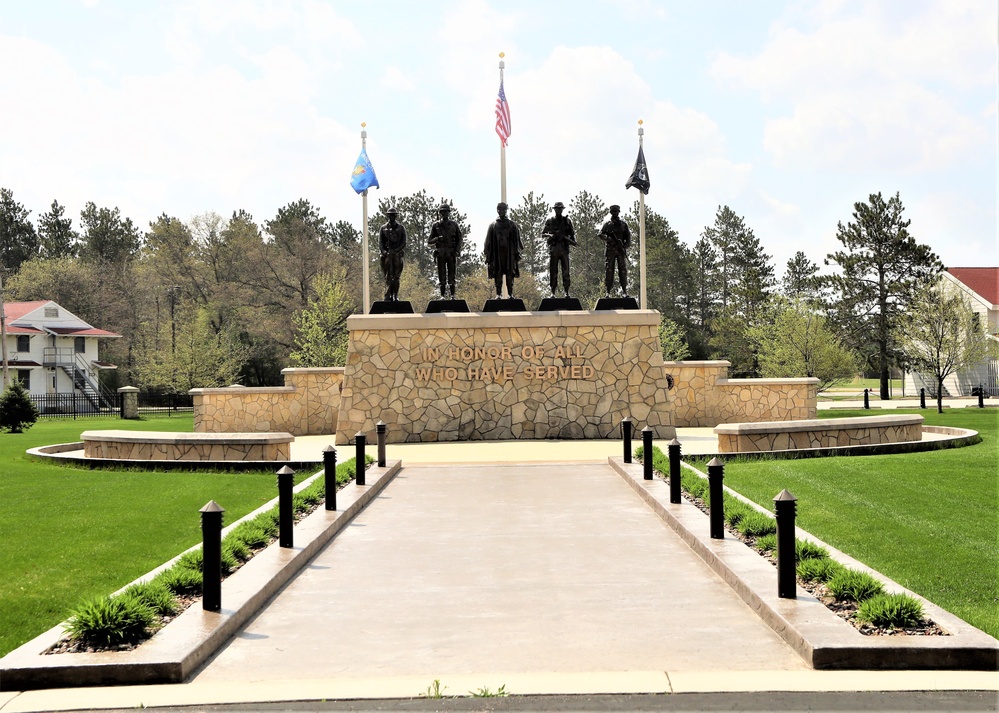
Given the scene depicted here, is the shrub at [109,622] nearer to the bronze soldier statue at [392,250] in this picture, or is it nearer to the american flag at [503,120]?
the bronze soldier statue at [392,250]

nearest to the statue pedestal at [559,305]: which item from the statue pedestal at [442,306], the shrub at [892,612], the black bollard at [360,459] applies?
the statue pedestal at [442,306]

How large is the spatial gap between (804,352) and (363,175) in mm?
24533

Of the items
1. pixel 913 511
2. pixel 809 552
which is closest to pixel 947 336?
pixel 913 511

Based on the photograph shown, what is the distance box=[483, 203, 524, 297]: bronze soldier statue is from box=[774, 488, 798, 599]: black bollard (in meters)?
17.2

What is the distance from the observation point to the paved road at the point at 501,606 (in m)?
6.22

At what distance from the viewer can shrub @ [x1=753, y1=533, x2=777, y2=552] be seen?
9133mm

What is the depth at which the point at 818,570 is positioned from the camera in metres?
7.70

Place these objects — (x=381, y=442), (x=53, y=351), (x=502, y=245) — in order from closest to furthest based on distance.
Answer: (x=381, y=442), (x=502, y=245), (x=53, y=351)

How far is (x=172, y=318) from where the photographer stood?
6347 cm

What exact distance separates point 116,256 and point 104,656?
79445mm

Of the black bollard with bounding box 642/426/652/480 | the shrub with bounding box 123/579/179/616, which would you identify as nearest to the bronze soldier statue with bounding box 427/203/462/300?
Result: the black bollard with bounding box 642/426/652/480

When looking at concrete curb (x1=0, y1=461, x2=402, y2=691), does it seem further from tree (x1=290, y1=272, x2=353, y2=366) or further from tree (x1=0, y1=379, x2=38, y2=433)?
tree (x1=290, y1=272, x2=353, y2=366)

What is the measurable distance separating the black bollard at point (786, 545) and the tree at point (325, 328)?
134ft

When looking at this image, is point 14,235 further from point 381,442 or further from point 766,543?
point 766,543
